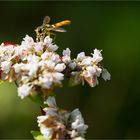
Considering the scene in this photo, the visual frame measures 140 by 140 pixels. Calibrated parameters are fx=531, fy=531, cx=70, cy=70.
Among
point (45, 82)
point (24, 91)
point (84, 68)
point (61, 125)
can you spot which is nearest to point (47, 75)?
point (45, 82)

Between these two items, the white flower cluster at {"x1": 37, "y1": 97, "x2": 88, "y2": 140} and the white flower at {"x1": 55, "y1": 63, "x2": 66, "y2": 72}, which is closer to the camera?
the white flower cluster at {"x1": 37, "y1": 97, "x2": 88, "y2": 140}

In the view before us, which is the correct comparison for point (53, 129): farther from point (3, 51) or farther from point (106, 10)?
point (106, 10)

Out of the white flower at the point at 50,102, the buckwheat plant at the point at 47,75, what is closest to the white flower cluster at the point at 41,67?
→ the buckwheat plant at the point at 47,75

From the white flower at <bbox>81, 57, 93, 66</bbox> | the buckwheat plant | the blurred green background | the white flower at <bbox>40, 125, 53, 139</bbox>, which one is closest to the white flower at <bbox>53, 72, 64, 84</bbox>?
the buckwheat plant

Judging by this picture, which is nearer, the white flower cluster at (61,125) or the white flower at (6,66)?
the white flower cluster at (61,125)

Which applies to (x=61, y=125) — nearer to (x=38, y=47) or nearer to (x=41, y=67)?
(x=41, y=67)

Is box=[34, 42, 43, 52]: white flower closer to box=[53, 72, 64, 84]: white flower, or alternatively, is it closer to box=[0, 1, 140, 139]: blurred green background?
box=[53, 72, 64, 84]: white flower

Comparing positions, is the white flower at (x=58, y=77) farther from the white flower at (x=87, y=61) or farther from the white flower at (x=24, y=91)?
the white flower at (x=87, y=61)
